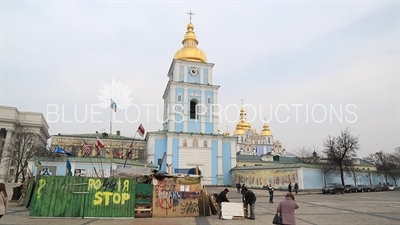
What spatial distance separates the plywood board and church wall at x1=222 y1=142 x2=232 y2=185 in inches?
1310

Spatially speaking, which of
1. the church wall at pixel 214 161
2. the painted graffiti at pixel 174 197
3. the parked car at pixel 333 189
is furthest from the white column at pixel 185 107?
the painted graffiti at pixel 174 197

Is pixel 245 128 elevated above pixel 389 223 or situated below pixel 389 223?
above

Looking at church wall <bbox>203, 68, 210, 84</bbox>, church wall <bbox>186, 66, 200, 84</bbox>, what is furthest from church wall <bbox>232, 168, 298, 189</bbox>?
church wall <bbox>186, 66, 200, 84</bbox>

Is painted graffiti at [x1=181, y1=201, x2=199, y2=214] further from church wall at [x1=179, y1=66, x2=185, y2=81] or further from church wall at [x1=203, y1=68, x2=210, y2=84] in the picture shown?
church wall at [x1=203, y1=68, x2=210, y2=84]

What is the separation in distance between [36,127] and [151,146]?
130ft

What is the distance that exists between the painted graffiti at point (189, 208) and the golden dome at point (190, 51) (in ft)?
126

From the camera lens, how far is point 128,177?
15555 mm

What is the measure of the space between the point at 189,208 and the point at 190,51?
40.0 metres

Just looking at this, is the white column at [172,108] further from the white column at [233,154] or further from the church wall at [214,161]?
the white column at [233,154]

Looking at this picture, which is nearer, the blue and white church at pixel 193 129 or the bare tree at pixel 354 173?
the bare tree at pixel 354 173

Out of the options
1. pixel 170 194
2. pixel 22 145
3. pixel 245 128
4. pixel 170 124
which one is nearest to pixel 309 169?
pixel 170 124

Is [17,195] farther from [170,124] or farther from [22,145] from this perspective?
[22,145]

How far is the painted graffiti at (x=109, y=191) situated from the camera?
45.0ft

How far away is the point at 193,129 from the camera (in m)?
48.1
